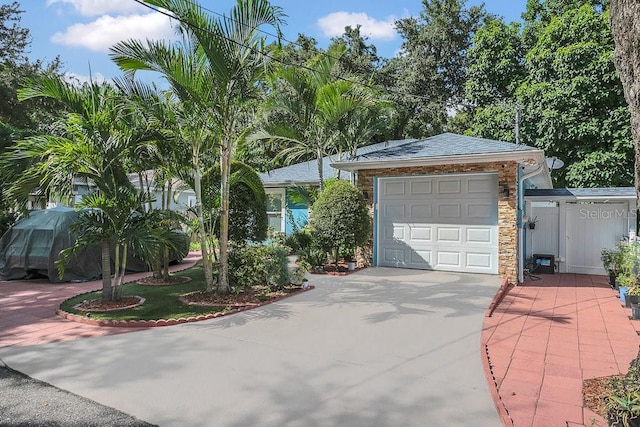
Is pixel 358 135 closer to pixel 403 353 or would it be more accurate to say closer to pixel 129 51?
pixel 129 51

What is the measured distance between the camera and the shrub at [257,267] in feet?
25.2

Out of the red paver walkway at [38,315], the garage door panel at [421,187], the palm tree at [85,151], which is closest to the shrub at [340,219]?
the garage door panel at [421,187]

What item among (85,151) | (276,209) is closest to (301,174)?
(276,209)

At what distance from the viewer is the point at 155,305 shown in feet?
21.8

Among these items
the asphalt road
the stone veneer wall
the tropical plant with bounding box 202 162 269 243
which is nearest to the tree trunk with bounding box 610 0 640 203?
the asphalt road

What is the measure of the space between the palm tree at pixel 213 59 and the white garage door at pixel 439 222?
5069 millimetres

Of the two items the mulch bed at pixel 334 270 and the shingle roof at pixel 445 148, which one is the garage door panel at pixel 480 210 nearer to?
the shingle roof at pixel 445 148

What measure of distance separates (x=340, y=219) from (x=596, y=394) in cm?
653

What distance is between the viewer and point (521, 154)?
825 cm

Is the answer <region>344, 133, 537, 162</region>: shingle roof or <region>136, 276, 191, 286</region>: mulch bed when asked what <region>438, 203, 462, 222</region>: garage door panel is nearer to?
<region>344, 133, 537, 162</region>: shingle roof

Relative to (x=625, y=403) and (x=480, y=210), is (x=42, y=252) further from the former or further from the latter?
(x=625, y=403)

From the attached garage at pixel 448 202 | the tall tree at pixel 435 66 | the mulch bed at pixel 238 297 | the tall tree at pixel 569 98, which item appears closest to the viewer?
the mulch bed at pixel 238 297

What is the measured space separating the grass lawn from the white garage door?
4.90m

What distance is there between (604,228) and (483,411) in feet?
30.2
